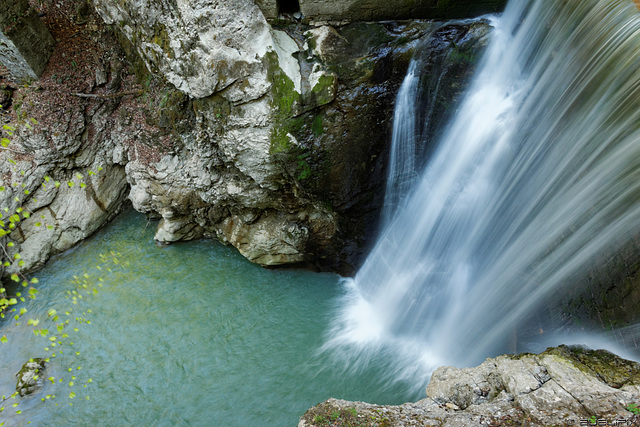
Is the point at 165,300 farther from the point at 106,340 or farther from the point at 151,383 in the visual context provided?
the point at 151,383

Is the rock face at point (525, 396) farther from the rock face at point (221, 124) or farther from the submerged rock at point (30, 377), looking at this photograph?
the submerged rock at point (30, 377)

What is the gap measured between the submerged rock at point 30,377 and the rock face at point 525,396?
564 cm

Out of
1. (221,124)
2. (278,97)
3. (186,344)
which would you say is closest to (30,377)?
(186,344)

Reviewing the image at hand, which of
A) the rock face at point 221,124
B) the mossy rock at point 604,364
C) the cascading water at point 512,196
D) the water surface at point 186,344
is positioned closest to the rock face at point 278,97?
the rock face at point 221,124

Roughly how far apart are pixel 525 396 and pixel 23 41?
35.9ft

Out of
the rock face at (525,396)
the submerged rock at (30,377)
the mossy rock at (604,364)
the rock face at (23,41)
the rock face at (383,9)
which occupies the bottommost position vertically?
the submerged rock at (30,377)

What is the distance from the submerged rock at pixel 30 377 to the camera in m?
6.39

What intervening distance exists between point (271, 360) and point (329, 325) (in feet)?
4.37

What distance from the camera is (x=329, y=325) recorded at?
7.35 m

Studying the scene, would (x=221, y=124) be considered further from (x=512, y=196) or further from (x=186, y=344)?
(x=512, y=196)

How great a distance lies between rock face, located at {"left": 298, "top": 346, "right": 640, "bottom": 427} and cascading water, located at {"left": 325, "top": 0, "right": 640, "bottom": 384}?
4.45 feet

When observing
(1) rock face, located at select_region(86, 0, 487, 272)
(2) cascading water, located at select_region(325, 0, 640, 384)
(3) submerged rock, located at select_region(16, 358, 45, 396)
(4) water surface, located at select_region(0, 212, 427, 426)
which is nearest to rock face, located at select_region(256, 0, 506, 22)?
(1) rock face, located at select_region(86, 0, 487, 272)

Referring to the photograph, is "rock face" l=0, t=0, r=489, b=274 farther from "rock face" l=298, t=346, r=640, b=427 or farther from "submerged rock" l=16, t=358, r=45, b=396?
"rock face" l=298, t=346, r=640, b=427

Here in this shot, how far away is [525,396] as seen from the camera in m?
3.60
